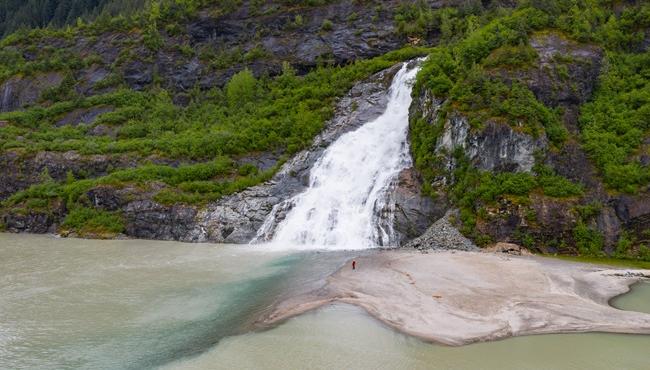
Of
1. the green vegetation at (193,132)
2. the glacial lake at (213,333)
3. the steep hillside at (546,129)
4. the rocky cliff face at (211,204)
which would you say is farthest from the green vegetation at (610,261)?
the green vegetation at (193,132)

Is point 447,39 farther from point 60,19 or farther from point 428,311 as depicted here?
point 60,19

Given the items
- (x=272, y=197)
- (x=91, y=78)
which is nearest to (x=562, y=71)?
(x=272, y=197)

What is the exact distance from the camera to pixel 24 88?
229 feet

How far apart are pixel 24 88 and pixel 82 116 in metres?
14.5

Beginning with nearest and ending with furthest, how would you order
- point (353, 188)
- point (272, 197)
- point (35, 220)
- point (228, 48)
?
point (353, 188) → point (272, 197) → point (35, 220) → point (228, 48)

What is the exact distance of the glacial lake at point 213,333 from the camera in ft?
44.0

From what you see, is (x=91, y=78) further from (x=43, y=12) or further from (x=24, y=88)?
(x=43, y=12)

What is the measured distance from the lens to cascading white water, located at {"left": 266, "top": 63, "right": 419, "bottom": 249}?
1366 inches

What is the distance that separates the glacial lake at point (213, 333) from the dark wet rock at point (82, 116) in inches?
1578

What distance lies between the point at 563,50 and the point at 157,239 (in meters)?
34.9

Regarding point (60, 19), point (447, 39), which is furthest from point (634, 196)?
point (60, 19)

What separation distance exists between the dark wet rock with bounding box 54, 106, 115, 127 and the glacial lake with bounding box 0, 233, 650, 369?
4008 centimetres

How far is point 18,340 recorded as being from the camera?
49.4 ft

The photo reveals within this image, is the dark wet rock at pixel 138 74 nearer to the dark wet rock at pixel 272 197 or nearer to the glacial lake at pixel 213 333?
the dark wet rock at pixel 272 197
